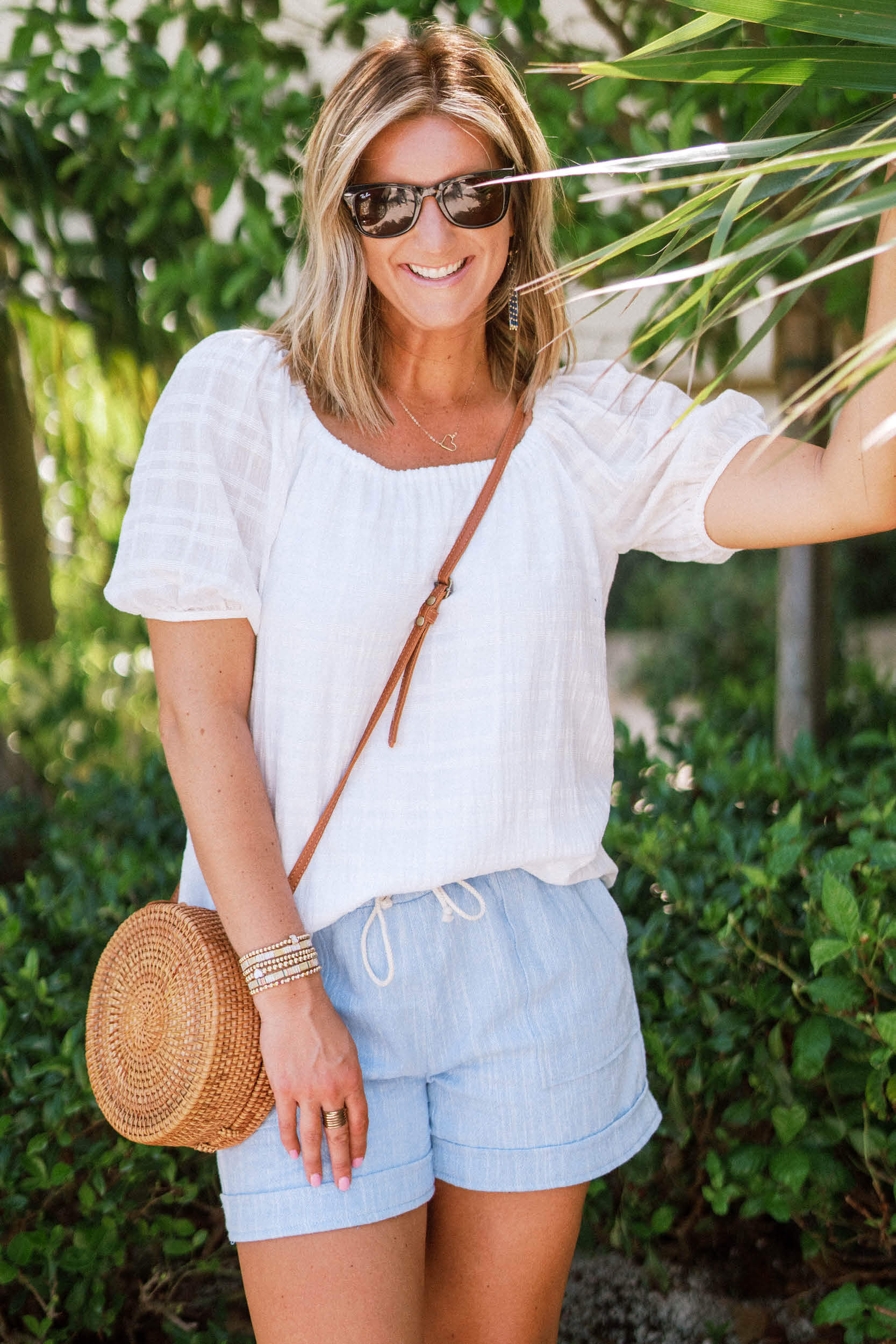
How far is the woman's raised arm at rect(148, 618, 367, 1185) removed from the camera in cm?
150

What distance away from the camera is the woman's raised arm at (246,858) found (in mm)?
1501

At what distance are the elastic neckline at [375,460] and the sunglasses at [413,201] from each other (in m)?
0.24

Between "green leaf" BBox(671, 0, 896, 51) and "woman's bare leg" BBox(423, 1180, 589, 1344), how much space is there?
4.46ft

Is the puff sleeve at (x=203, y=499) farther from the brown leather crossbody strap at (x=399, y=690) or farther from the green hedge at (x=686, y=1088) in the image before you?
the green hedge at (x=686, y=1088)

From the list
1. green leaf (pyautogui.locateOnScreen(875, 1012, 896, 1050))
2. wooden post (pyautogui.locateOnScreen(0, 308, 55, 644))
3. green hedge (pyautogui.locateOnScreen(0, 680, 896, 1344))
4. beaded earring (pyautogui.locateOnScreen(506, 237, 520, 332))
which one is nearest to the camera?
beaded earring (pyautogui.locateOnScreen(506, 237, 520, 332))

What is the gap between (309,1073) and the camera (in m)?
1.50

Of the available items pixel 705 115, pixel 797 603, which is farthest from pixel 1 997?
pixel 705 115

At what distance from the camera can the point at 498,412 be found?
1833 millimetres

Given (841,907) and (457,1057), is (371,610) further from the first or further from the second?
(841,907)

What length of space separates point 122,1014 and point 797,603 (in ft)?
8.05

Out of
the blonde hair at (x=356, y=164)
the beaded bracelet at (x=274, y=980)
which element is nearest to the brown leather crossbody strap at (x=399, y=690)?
the beaded bracelet at (x=274, y=980)

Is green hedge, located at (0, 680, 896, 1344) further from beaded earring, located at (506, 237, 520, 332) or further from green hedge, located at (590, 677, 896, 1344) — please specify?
beaded earring, located at (506, 237, 520, 332)

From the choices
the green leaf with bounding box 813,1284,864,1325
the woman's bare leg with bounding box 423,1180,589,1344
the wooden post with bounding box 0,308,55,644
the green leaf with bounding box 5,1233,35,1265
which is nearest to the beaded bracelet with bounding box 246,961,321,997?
the woman's bare leg with bounding box 423,1180,589,1344

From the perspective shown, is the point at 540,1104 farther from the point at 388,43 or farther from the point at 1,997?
the point at 388,43
